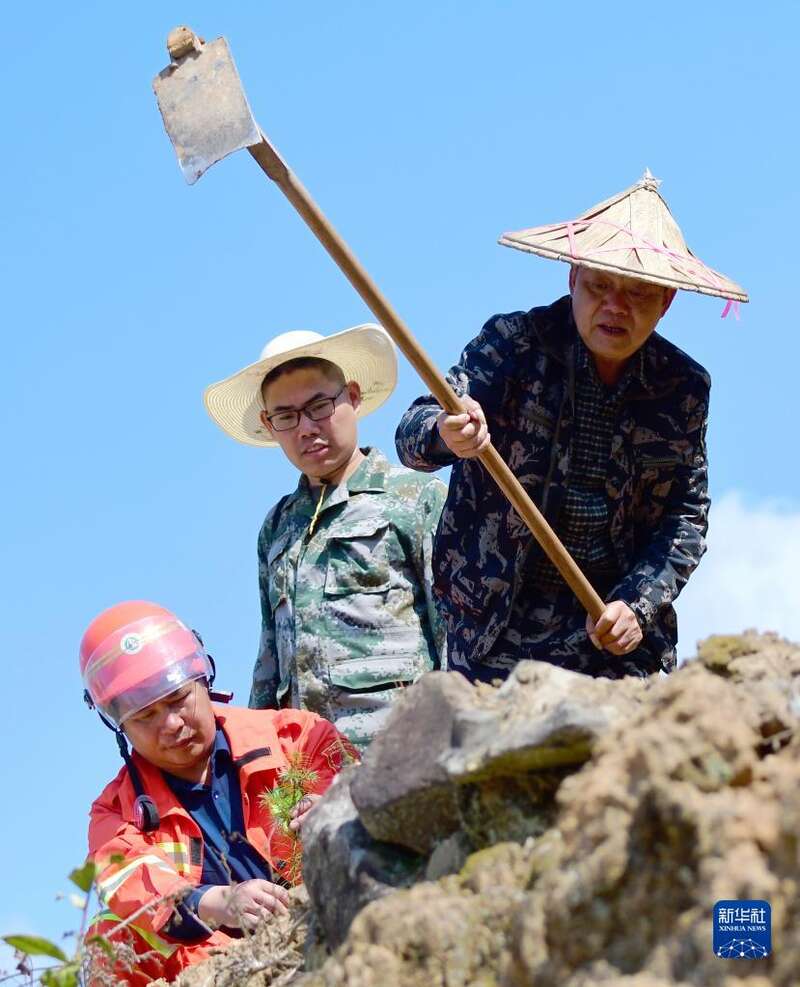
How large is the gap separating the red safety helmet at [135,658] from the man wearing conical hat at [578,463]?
845mm

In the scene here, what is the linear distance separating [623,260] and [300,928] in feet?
6.94

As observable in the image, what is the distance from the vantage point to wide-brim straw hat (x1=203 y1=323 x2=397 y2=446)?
579 cm

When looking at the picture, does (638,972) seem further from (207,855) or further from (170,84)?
(170,84)

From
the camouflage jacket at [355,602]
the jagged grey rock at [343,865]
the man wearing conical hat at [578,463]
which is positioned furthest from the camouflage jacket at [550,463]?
the jagged grey rock at [343,865]

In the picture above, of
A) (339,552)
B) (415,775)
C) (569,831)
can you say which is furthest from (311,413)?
(569,831)

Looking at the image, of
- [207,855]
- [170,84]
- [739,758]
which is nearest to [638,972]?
[739,758]

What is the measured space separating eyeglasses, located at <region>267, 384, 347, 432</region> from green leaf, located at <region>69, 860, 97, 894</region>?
2.83 meters

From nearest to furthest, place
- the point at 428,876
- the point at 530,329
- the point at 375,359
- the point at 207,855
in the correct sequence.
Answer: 1. the point at 428,876
2. the point at 207,855
3. the point at 530,329
4. the point at 375,359

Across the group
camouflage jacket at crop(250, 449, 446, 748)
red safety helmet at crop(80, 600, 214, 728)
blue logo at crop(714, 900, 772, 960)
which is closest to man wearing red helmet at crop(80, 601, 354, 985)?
red safety helmet at crop(80, 600, 214, 728)

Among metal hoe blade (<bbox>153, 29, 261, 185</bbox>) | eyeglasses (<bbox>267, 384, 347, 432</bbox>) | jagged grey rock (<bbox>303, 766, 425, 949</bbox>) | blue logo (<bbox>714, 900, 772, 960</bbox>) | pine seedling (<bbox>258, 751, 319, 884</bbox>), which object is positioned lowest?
blue logo (<bbox>714, 900, 772, 960</bbox>)

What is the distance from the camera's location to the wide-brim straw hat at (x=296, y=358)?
5785mm

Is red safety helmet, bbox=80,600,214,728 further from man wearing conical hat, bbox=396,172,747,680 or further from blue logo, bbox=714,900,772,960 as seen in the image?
blue logo, bbox=714,900,772,960

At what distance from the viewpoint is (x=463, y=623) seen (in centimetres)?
473

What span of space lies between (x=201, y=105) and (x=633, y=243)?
4.49 ft
